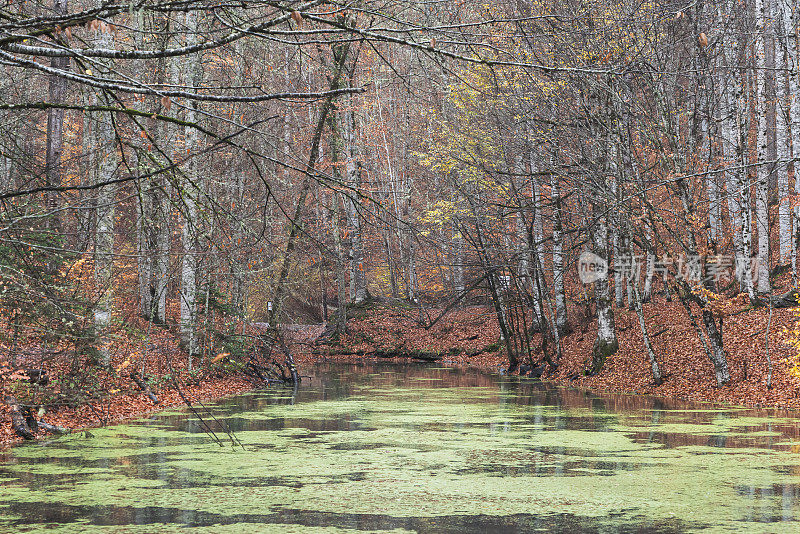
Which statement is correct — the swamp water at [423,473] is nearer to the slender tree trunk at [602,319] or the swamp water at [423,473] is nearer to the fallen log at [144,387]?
the fallen log at [144,387]

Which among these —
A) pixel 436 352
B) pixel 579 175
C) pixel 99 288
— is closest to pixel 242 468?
pixel 99 288

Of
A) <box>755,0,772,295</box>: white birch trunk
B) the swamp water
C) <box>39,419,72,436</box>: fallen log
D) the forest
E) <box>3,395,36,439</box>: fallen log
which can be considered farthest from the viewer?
<box>755,0,772,295</box>: white birch trunk

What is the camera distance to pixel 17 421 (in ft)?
27.1

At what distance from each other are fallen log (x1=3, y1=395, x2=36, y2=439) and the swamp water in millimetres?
323

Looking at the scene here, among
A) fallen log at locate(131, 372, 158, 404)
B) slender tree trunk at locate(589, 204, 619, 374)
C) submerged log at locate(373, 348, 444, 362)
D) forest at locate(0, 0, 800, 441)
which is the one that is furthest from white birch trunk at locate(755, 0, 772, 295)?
submerged log at locate(373, 348, 444, 362)

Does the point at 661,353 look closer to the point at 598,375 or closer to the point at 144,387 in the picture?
the point at 598,375

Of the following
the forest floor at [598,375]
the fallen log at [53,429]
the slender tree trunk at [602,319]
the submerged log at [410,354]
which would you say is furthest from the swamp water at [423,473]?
the submerged log at [410,354]

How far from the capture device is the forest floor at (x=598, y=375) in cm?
982

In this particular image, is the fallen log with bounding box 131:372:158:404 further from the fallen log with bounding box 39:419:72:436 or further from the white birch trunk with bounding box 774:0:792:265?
the white birch trunk with bounding box 774:0:792:265

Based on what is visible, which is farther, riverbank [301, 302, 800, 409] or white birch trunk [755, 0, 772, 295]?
white birch trunk [755, 0, 772, 295]

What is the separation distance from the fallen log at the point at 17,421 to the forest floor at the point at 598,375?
102mm

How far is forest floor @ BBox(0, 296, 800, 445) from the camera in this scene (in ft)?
32.2

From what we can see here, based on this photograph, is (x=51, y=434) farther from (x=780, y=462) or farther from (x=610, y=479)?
(x=780, y=462)

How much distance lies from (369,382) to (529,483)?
10600mm
